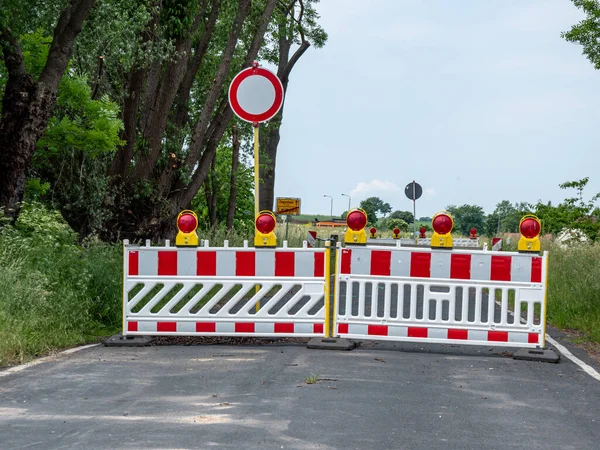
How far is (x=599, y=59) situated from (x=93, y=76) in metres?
17.2

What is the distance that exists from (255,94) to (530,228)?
4050 mm

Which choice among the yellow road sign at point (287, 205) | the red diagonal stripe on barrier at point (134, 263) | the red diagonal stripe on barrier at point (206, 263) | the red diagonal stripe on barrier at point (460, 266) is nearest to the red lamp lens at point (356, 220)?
the red diagonal stripe on barrier at point (460, 266)

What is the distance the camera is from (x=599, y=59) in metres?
25.5

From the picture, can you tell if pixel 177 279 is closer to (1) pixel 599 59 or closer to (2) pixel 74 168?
(2) pixel 74 168

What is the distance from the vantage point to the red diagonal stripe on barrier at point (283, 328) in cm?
873

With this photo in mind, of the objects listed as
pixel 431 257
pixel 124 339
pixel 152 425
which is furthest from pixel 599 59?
pixel 152 425

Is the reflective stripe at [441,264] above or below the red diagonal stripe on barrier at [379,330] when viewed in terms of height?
above

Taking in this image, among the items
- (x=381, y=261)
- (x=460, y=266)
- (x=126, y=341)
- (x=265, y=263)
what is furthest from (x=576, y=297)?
(x=126, y=341)

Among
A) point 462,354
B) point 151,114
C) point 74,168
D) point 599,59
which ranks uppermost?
point 599,59

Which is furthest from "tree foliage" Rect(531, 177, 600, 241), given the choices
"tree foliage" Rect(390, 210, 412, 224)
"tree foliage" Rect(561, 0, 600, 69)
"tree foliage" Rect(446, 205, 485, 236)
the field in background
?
"tree foliage" Rect(390, 210, 412, 224)

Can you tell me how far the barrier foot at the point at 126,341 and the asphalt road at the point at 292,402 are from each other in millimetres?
204

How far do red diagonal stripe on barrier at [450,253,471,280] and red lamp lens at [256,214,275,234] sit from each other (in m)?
2.04

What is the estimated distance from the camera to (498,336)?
8492 mm

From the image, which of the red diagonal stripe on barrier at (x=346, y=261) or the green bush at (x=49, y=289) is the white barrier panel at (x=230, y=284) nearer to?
the red diagonal stripe on barrier at (x=346, y=261)
